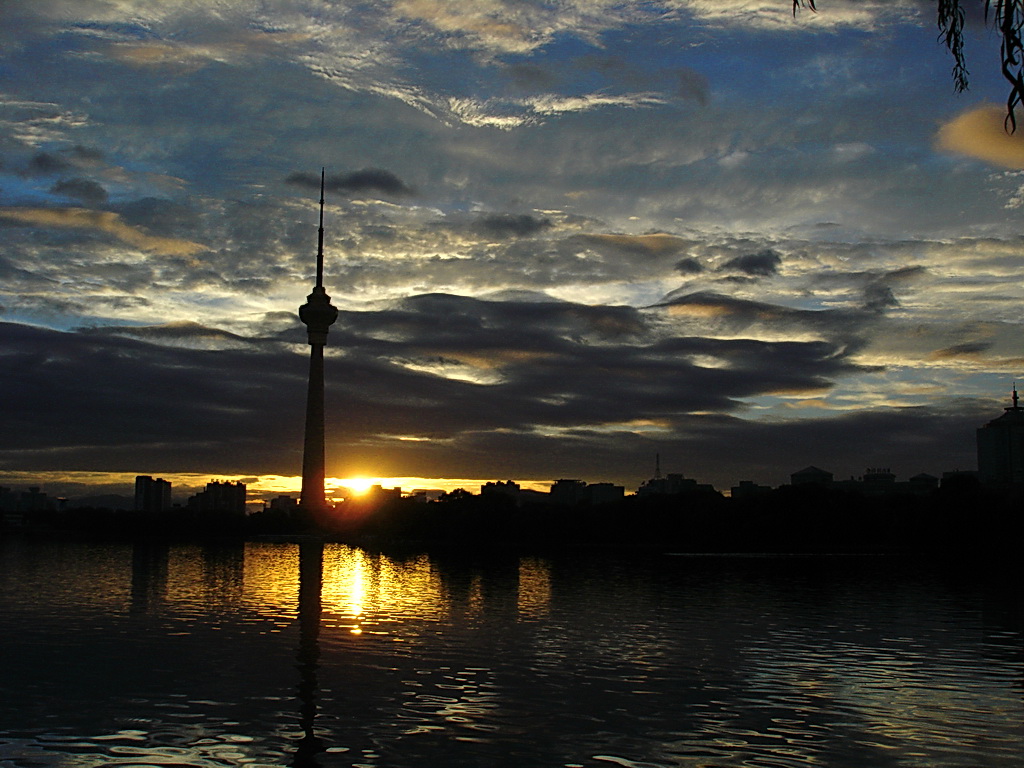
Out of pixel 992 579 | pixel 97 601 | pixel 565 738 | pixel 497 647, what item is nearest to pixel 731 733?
pixel 565 738

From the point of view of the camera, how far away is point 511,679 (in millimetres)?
28438

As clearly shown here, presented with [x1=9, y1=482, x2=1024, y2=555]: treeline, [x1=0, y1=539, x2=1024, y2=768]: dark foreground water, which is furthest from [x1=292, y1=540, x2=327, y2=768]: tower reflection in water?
[x1=9, y1=482, x2=1024, y2=555]: treeline

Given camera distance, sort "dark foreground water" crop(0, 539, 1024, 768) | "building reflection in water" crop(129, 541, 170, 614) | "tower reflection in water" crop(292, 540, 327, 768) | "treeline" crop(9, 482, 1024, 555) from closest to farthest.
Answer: "tower reflection in water" crop(292, 540, 327, 768)
"dark foreground water" crop(0, 539, 1024, 768)
"building reflection in water" crop(129, 541, 170, 614)
"treeline" crop(9, 482, 1024, 555)

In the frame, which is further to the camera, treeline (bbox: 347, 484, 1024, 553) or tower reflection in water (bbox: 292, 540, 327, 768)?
treeline (bbox: 347, 484, 1024, 553)

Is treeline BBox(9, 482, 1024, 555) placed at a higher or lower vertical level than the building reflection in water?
higher

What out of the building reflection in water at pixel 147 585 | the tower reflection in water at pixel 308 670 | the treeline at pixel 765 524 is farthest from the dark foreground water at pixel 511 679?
the treeline at pixel 765 524

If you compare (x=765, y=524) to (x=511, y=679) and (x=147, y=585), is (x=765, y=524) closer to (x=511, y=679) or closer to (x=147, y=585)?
(x=147, y=585)

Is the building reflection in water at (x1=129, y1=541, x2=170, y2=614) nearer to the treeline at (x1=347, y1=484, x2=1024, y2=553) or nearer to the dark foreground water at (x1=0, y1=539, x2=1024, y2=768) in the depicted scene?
the dark foreground water at (x1=0, y1=539, x2=1024, y2=768)

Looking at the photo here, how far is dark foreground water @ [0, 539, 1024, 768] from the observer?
2047 centimetres

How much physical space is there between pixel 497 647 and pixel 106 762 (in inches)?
702

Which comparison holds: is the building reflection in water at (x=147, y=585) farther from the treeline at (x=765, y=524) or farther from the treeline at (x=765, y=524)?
the treeline at (x=765, y=524)

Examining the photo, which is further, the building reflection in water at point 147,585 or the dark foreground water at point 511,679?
the building reflection in water at point 147,585

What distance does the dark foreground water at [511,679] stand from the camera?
67.2ft

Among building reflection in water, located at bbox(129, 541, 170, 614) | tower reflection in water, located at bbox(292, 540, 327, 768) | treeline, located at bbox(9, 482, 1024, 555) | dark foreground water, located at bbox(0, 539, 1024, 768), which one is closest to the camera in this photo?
tower reflection in water, located at bbox(292, 540, 327, 768)
